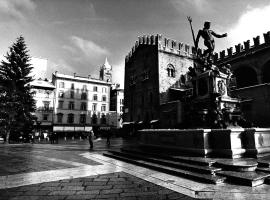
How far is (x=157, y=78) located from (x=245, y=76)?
38.5ft

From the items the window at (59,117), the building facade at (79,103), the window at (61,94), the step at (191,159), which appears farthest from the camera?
the window at (61,94)

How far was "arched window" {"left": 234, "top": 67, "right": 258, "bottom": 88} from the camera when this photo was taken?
23766mm

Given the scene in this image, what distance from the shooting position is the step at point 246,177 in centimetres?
438

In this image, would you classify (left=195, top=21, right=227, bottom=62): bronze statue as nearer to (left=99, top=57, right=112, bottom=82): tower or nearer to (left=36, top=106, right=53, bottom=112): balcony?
(left=36, top=106, right=53, bottom=112): balcony

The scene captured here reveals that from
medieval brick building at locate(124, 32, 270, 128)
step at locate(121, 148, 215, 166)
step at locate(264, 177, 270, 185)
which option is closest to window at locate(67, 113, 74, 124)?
medieval brick building at locate(124, 32, 270, 128)

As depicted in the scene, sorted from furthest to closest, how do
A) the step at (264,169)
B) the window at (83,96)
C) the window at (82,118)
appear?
the window at (83,96)
the window at (82,118)
the step at (264,169)

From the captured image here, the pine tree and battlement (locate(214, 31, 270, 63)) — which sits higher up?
battlement (locate(214, 31, 270, 63))

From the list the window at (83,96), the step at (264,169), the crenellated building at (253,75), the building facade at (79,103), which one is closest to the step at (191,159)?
the step at (264,169)

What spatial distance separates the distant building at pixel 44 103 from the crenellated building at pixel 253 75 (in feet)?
113

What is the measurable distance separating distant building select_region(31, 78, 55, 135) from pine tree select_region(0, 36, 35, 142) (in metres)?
14.2

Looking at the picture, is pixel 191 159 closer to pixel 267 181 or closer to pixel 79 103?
pixel 267 181

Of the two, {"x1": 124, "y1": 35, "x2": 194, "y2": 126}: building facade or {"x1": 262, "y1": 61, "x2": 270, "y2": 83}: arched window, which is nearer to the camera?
{"x1": 262, "y1": 61, "x2": 270, "y2": 83}: arched window

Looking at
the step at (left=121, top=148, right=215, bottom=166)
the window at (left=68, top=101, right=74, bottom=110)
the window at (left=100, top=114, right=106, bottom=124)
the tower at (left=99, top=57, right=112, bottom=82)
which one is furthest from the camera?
the tower at (left=99, top=57, right=112, bottom=82)

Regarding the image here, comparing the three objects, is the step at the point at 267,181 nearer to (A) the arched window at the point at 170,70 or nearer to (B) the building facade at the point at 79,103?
(A) the arched window at the point at 170,70
